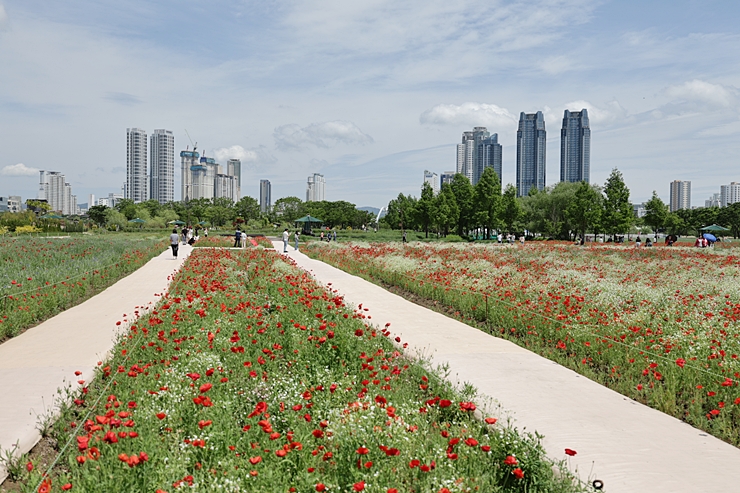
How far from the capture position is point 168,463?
3678mm

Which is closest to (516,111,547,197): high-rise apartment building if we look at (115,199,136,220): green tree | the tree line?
the tree line

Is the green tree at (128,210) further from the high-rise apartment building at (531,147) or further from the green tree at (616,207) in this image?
the high-rise apartment building at (531,147)

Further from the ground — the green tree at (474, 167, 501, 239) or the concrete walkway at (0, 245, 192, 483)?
the green tree at (474, 167, 501, 239)

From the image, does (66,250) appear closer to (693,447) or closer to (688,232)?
(693,447)

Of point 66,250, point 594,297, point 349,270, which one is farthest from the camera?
point 66,250

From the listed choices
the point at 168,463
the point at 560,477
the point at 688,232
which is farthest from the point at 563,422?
the point at 688,232

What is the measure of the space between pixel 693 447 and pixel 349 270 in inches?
648

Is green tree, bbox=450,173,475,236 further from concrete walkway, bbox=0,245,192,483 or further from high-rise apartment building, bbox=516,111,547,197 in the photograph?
high-rise apartment building, bbox=516,111,547,197

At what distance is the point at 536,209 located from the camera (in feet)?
232

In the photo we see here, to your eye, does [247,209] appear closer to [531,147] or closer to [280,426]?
[280,426]

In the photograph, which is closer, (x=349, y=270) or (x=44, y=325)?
(x=44, y=325)

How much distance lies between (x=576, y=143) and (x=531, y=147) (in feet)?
60.1

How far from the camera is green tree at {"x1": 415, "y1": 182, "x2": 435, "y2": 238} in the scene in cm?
6369

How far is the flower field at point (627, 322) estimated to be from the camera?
20.0 ft
